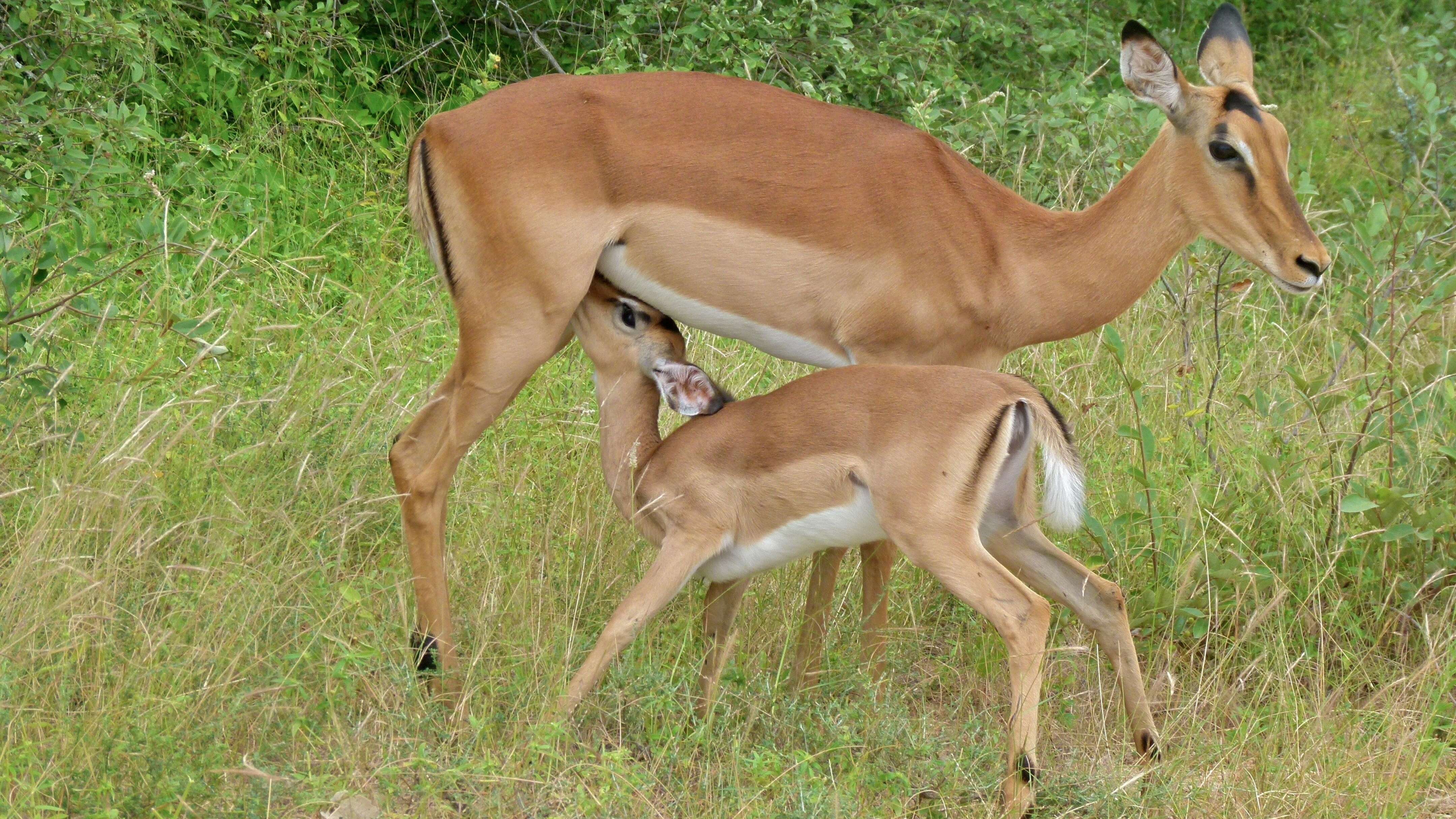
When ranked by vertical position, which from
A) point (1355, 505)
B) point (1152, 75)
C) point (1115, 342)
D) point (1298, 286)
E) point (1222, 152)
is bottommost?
point (1355, 505)

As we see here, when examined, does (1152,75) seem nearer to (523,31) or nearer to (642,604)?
(642,604)

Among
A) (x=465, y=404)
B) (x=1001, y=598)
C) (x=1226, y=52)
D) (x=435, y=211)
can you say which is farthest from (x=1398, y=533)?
(x=435, y=211)

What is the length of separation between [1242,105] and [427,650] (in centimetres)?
245

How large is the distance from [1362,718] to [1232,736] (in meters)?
0.32

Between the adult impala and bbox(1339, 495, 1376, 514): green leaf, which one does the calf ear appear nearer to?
the adult impala

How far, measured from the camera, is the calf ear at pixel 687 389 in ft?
13.2

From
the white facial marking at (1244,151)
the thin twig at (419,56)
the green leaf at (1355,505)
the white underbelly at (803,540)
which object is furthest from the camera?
the thin twig at (419,56)

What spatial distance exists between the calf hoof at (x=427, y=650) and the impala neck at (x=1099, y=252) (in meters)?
1.63

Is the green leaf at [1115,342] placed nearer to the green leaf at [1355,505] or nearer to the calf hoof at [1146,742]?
the green leaf at [1355,505]

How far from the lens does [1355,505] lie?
155 inches

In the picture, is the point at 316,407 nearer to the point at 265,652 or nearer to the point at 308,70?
the point at 265,652

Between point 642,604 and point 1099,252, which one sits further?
point 1099,252

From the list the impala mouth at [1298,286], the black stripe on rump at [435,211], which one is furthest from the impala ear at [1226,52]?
the black stripe on rump at [435,211]

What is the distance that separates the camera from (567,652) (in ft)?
11.7
